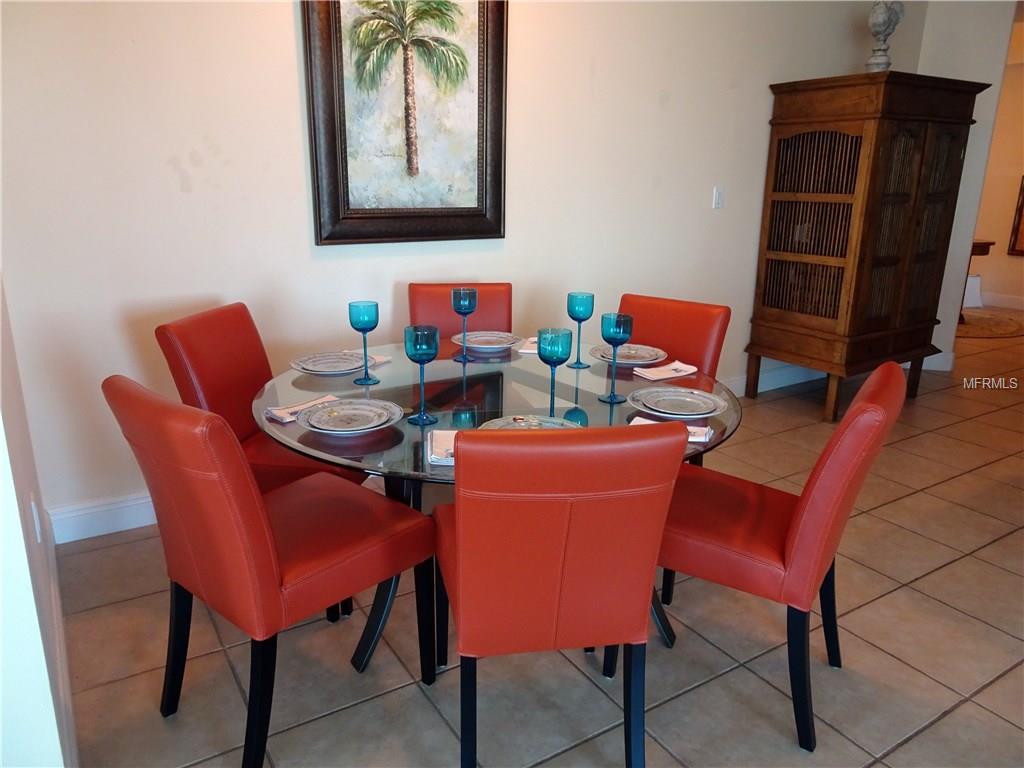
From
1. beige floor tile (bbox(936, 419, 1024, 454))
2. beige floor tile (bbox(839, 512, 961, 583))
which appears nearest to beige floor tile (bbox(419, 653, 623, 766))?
beige floor tile (bbox(839, 512, 961, 583))

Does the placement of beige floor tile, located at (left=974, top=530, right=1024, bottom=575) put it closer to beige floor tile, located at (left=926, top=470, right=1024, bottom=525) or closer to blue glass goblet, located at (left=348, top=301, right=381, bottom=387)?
beige floor tile, located at (left=926, top=470, right=1024, bottom=525)

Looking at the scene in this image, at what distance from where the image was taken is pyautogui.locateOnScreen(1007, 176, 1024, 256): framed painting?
6770 millimetres

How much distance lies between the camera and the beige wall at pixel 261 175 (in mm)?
2178

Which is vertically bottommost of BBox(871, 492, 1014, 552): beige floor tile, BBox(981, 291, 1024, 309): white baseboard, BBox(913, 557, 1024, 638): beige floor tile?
BBox(913, 557, 1024, 638): beige floor tile

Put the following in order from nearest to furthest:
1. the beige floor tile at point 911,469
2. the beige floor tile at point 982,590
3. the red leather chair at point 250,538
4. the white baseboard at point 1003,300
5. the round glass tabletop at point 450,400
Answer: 1. the red leather chair at point 250,538
2. the round glass tabletop at point 450,400
3. the beige floor tile at point 982,590
4. the beige floor tile at point 911,469
5. the white baseboard at point 1003,300

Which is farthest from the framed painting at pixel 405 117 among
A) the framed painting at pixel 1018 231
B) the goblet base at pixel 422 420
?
the framed painting at pixel 1018 231

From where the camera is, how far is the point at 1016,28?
587cm

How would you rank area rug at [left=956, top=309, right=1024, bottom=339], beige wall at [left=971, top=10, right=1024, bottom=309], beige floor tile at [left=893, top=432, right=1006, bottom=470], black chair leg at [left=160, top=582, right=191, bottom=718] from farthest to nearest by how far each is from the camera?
1. beige wall at [left=971, top=10, right=1024, bottom=309]
2. area rug at [left=956, top=309, right=1024, bottom=339]
3. beige floor tile at [left=893, top=432, right=1006, bottom=470]
4. black chair leg at [left=160, top=582, right=191, bottom=718]

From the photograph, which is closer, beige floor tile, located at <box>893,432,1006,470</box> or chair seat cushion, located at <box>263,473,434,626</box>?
chair seat cushion, located at <box>263,473,434,626</box>

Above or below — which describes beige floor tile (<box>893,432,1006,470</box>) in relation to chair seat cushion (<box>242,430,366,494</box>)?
below

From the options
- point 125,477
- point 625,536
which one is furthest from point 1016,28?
point 125,477

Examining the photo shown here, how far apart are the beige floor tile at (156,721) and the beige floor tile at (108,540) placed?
75 centimetres

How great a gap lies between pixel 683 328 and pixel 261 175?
1.55 m

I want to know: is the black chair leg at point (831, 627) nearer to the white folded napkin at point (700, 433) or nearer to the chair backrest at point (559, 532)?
the white folded napkin at point (700, 433)
